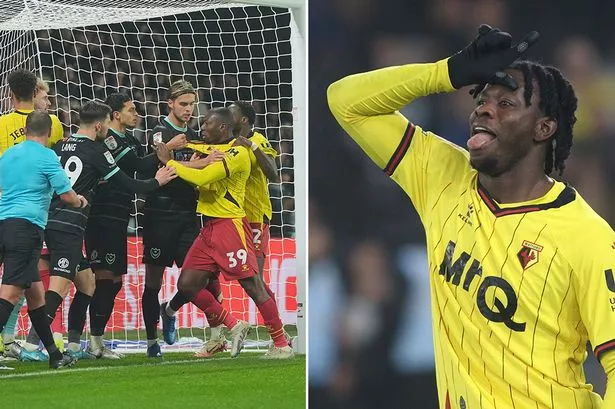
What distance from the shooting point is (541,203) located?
2.05m

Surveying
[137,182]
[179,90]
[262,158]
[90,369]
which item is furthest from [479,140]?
[179,90]

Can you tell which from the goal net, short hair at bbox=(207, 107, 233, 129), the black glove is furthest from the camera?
the goal net

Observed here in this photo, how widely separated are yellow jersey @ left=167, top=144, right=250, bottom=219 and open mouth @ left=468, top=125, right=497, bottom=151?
3.01m

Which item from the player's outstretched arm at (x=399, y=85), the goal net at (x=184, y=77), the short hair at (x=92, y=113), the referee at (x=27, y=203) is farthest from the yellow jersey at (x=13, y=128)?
the player's outstretched arm at (x=399, y=85)

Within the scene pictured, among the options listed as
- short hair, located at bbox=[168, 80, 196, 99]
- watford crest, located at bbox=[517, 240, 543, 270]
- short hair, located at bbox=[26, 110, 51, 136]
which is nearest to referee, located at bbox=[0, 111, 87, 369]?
short hair, located at bbox=[26, 110, 51, 136]

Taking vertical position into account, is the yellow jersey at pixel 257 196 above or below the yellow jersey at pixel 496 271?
above

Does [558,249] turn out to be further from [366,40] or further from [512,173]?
[366,40]

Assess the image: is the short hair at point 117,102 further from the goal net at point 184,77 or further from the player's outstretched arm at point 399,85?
the player's outstretched arm at point 399,85

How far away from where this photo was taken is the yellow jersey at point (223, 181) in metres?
4.93

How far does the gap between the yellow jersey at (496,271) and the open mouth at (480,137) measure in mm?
111

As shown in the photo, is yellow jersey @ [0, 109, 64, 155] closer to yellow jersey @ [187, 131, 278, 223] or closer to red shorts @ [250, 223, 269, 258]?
yellow jersey @ [187, 131, 278, 223]

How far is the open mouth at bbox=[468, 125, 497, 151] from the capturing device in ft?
6.59

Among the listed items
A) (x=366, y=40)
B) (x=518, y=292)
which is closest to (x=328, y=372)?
(x=366, y=40)

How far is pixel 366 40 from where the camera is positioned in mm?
3754
